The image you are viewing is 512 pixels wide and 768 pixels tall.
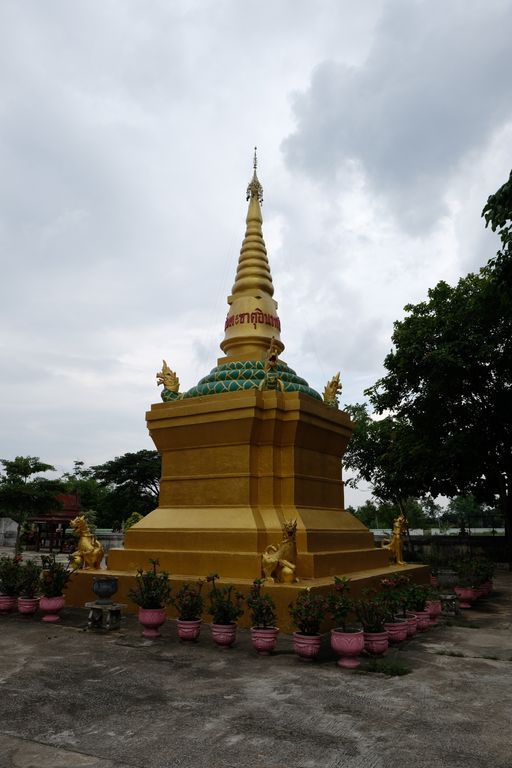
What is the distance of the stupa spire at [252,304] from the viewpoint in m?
17.4

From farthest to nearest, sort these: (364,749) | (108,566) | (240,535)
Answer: (108,566)
(240,535)
(364,749)

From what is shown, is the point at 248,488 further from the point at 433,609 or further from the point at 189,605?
the point at 433,609

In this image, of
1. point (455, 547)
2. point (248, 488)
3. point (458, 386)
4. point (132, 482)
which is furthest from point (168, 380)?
point (132, 482)

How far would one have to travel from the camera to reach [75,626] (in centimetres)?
1133

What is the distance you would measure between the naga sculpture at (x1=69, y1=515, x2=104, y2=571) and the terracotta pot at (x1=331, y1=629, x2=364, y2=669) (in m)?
7.41

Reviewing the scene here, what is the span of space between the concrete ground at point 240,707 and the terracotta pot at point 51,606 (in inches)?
63.1

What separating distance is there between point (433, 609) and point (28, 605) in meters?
8.24

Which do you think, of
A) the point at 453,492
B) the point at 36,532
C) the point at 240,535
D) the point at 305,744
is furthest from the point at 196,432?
the point at 36,532

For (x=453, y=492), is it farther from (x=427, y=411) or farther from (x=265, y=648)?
(x=265, y=648)

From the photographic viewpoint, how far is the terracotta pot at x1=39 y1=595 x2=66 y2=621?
11859mm

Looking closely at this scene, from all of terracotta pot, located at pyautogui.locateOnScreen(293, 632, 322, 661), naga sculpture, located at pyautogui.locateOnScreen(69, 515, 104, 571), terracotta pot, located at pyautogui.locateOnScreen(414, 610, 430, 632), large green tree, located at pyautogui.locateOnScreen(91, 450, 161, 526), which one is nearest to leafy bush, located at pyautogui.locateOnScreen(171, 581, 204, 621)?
terracotta pot, located at pyautogui.locateOnScreen(293, 632, 322, 661)

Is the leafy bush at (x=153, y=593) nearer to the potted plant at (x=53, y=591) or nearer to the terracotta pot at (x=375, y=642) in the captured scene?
Answer: the potted plant at (x=53, y=591)

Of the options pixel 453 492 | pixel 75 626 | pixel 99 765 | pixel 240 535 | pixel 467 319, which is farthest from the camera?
pixel 453 492

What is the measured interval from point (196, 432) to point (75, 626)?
5177 mm
